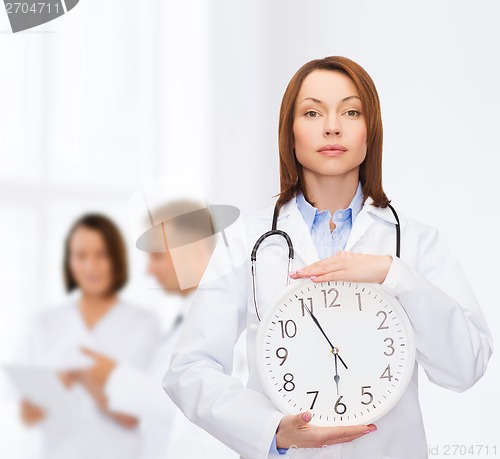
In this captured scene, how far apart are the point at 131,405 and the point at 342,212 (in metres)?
0.71

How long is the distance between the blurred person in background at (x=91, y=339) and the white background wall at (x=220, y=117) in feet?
0.12

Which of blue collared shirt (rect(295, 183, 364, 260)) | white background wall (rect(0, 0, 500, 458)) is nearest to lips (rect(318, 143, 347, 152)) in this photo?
blue collared shirt (rect(295, 183, 364, 260))

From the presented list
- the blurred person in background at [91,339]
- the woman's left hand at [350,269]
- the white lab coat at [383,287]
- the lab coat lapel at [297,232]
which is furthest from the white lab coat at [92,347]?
the woman's left hand at [350,269]

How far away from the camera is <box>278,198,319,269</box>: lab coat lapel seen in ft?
4.59

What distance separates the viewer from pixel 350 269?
132cm

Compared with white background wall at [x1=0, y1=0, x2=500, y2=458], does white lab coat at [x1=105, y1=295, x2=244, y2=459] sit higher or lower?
lower

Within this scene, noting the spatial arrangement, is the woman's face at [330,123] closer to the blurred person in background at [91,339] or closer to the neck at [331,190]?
the neck at [331,190]

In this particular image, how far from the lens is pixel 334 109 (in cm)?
142

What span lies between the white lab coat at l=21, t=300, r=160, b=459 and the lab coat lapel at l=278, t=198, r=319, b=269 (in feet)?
1.73

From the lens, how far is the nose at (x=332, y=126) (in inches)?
55.8

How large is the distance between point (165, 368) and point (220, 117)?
1.98 feet

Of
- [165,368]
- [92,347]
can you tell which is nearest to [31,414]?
[92,347]

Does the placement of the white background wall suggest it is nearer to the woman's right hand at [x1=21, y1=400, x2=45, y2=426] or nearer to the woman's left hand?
the woman's right hand at [x1=21, y1=400, x2=45, y2=426]

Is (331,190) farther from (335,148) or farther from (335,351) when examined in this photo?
(335,351)
